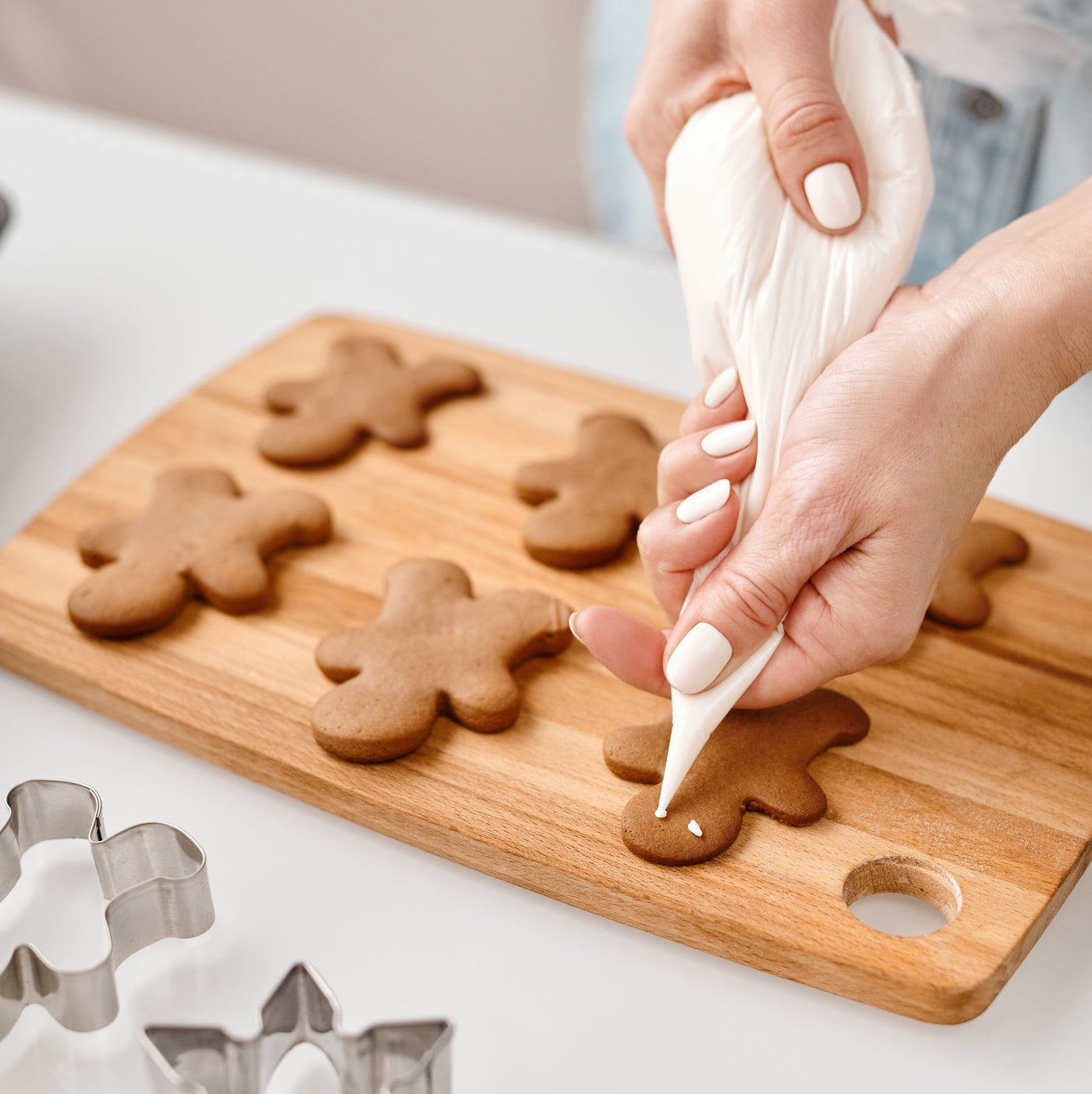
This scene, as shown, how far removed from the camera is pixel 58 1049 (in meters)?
0.67

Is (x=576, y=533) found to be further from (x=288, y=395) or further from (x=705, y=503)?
(x=288, y=395)

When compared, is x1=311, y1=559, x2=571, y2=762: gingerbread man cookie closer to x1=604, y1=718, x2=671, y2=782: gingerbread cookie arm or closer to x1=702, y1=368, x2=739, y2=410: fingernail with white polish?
x1=604, y1=718, x2=671, y2=782: gingerbread cookie arm

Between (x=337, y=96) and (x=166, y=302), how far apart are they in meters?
1.39

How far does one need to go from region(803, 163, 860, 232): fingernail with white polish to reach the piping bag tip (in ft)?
0.97

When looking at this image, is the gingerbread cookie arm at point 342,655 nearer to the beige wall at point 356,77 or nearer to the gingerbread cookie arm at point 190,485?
the gingerbread cookie arm at point 190,485

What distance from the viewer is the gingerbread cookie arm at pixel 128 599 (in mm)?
901

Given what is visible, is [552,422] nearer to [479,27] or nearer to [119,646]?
[119,646]

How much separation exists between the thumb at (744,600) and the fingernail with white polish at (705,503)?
0.12 feet

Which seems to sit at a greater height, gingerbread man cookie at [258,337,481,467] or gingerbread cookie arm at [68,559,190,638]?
gingerbread man cookie at [258,337,481,467]

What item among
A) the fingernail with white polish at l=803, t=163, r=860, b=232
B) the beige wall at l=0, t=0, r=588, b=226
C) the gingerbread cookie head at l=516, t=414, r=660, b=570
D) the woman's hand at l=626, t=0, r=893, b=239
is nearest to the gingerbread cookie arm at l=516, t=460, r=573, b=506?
the gingerbread cookie head at l=516, t=414, r=660, b=570

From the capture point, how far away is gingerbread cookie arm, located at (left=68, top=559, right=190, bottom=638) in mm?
901

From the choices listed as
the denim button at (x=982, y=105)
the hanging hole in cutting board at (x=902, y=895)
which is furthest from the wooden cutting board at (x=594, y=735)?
the denim button at (x=982, y=105)

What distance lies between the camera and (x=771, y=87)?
2.89ft

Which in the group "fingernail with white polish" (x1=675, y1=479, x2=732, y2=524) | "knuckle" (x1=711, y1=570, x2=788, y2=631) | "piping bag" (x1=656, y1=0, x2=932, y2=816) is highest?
"piping bag" (x1=656, y1=0, x2=932, y2=816)
